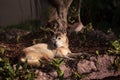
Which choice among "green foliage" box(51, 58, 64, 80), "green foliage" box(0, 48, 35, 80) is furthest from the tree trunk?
"green foliage" box(0, 48, 35, 80)

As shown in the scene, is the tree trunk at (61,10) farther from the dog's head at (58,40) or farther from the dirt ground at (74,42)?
the dog's head at (58,40)

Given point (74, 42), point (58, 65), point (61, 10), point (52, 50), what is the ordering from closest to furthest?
point (58, 65) → point (52, 50) → point (61, 10) → point (74, 42)

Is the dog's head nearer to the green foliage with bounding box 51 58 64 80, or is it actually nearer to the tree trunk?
the green foliage with bounding box 51 58 64 80

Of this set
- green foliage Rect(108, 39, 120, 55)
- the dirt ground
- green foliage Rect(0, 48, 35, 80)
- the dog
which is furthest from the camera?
the dirt ground

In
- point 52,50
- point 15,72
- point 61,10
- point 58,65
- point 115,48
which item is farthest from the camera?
point 61,10

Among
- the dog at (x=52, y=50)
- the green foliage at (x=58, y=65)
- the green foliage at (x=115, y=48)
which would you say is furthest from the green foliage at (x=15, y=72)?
the green foliage at (x=115, y=48)

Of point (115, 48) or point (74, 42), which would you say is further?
point (74, 42)

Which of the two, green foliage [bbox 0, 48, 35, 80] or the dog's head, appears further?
the dog's head

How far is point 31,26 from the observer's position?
10102mm

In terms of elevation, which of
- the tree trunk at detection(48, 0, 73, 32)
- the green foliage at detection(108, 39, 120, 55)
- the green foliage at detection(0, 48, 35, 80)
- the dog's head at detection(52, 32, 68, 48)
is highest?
the tree trunk at detection(48, 0, 73, 32)

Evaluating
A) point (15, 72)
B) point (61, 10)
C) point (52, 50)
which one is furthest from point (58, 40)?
point (61, 10)

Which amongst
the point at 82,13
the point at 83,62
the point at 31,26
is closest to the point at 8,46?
the point at 83,62

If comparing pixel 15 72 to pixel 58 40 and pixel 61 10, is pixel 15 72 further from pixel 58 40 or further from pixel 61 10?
pixel 61 10

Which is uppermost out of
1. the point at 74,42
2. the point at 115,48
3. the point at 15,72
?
the point at 74,42
